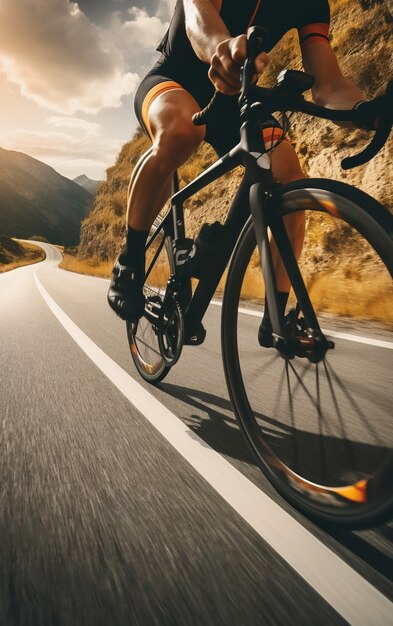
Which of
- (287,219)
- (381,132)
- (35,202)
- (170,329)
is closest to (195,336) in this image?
(170,329)

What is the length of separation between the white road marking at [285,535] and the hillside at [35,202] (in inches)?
4992

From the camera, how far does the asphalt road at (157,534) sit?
2.79 ft

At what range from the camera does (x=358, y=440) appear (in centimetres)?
126

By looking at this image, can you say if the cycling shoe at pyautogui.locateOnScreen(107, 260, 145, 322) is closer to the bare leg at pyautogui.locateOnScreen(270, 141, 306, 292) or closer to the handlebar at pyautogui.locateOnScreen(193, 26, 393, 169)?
the bare leg at pyautogui.locateOnScreen(270, 141, 306, 292)

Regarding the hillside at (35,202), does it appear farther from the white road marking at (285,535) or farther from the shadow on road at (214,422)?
the white road marking at (285,535)

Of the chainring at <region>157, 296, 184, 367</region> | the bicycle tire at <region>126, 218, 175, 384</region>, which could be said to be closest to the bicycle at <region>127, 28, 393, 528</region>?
the chainring at <region>157, 296, 184, 367</region>

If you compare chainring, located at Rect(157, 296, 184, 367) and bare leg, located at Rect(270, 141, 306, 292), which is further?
chainring, located at Rect(157, 296, 184, 367)

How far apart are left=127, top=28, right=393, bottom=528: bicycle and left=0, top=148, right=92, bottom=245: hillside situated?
4993 inches

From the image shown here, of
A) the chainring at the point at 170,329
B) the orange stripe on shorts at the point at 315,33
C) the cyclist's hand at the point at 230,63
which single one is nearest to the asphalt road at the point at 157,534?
the chainring at the point at 170,329

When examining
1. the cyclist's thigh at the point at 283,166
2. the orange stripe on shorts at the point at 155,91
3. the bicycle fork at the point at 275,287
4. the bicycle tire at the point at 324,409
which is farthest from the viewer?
the orange stripe on shorts at the point at 155,91

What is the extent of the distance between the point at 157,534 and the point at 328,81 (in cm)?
184

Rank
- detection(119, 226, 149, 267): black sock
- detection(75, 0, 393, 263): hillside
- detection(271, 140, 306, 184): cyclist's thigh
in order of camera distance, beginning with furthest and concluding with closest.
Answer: detection(75, 0, 393, 263): hillside < detection(119, 226, 149, 267): black sock < detection(271, 140, 306, 184): cyclist's thigh

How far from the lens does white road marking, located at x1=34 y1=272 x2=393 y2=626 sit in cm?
86

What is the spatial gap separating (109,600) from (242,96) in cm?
147
